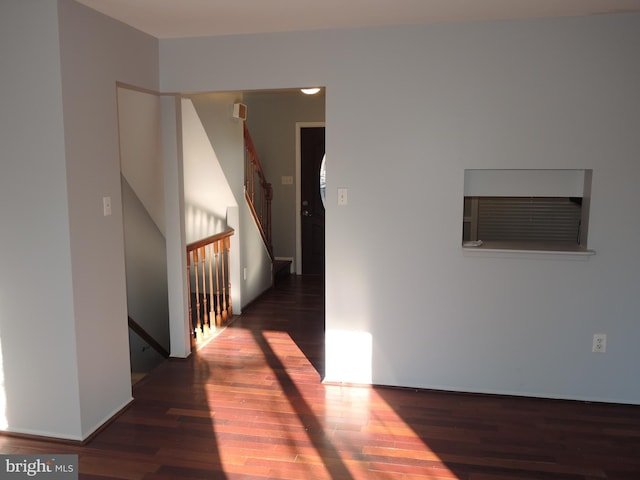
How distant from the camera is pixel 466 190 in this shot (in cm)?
346

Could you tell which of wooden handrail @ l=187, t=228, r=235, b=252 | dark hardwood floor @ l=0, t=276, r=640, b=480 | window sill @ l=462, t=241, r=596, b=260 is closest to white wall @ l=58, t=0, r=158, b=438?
dark hardwood floor @ l=0, t=276, r=640, b=480

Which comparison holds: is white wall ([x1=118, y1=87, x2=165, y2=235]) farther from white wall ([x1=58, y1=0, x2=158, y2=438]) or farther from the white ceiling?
the white ceiling

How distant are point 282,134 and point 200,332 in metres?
3.51

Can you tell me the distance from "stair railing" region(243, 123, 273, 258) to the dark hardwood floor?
2.34m

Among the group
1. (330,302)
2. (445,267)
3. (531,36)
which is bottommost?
(330,302)

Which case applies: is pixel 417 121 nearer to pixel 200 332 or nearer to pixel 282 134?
pixel 200 332

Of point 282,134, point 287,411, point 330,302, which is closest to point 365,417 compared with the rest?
point 287,411

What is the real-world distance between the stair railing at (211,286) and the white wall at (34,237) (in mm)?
1477

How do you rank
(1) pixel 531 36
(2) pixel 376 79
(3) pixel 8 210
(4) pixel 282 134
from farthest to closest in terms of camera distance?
1. (4) pixel 282 134
2. (2) pixel 376 79
3. (1) pixel 531 36
4. (3) pixel 8 210

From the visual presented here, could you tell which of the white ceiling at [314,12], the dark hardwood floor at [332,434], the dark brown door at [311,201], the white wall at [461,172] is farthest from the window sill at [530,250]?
the dark brown door at [311,201]

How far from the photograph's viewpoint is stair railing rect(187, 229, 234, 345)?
4414 mm

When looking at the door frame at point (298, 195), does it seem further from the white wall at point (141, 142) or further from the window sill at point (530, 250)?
the window sill at point (530, 250)

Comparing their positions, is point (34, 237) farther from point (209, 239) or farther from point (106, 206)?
point (209, 239)

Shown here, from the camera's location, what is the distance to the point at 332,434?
2963 millimetres
